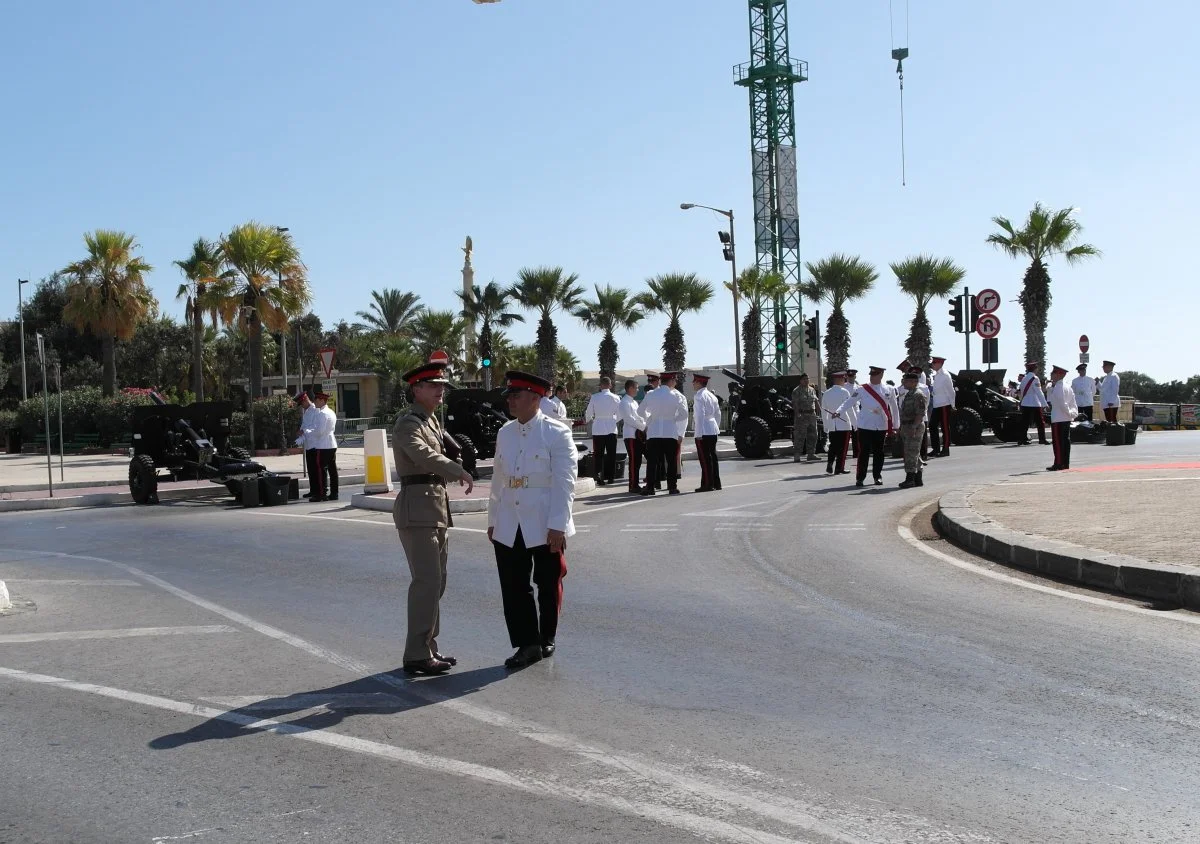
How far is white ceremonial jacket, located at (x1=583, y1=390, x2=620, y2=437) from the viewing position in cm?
1959

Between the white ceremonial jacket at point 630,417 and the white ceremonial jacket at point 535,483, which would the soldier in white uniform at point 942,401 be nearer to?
the white ceremonial jacket at point 630,417

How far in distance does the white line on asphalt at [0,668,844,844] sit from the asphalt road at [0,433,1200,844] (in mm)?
15

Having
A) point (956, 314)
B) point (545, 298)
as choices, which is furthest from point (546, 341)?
point (956, 314)

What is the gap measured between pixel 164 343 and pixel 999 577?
200ft

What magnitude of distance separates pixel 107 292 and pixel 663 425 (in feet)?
94.3

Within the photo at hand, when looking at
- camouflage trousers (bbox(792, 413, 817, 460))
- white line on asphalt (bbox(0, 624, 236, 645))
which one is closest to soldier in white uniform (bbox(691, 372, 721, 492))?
camouflage trousers (bbox(792, 413, 817, 460))

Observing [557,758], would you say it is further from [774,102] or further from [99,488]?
[774,102]

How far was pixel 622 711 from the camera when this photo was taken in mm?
5895

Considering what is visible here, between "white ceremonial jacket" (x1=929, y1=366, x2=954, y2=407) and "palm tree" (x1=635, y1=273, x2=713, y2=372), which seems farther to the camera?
"palm tree" (x1=635, y1=273, x2=713, y2=372)

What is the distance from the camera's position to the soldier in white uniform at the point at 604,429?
771 inches

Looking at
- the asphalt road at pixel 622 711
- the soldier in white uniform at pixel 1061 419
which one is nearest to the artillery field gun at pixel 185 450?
the asphalt road at pixel 622 711

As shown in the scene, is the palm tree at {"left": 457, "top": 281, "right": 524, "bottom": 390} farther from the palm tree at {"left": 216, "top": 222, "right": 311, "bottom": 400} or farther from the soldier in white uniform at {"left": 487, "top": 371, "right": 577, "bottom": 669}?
the soldier in white uniform at {"left": 487, "top": 371, "right": 577, "bottom": 669}

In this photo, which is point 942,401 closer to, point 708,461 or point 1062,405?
point 1062,405

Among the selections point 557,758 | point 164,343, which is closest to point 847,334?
point 164,343
